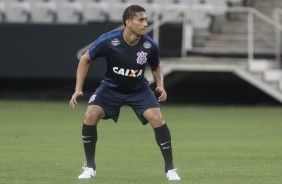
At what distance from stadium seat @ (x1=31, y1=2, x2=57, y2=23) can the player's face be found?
1578 centimetres

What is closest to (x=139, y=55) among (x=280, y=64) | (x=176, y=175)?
(x=176, y=175)

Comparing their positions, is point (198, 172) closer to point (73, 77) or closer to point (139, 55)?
point (139, 55)

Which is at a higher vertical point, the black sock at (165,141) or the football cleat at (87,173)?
the black sock at (165,141)

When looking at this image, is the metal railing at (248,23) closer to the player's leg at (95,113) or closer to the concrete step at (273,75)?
the concrete step at (273,75)

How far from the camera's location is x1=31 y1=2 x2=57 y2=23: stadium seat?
2519 cm

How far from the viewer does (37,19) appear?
25.3m

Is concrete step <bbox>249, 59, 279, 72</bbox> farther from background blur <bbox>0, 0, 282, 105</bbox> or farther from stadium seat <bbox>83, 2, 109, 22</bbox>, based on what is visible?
stadium seat <bbox>83, 2, 109, 22</bbox>

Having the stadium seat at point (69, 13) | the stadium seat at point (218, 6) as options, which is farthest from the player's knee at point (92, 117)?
the stadium seat at point (69, 13)

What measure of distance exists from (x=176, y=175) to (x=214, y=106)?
14.8 metres

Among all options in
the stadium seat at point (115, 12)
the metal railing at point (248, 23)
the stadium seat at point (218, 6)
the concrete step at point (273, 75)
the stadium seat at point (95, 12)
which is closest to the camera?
the metal railing at point (248, 23)

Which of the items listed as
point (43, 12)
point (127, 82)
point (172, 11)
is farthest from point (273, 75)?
point (127, 82)

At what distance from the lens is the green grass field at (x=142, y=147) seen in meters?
10.3

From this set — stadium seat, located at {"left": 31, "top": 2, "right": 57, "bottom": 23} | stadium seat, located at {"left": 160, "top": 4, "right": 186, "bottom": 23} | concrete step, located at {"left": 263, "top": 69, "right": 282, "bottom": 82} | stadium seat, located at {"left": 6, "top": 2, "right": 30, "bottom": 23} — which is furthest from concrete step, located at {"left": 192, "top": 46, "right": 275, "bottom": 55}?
stadium seat, located at {"left": 6, "top": 2, "right": 30, "bottom": 23}

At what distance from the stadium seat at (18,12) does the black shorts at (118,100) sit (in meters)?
15.7
